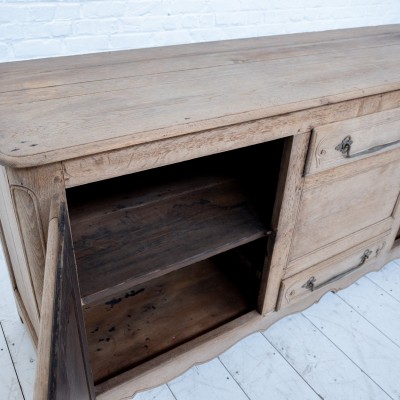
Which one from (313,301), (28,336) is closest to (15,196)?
(28,336)

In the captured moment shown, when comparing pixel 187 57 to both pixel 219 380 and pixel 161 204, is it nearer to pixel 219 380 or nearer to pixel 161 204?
pixel 161 204

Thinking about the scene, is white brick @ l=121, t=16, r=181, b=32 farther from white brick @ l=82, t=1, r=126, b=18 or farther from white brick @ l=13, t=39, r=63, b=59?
white brick @ l=13, t=39, r=63, b=59

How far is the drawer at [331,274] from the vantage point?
50.7 inches

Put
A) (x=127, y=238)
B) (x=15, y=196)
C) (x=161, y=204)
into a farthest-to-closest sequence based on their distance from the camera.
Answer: (x=161, y=204), (x=127, y=238), (x=15, y=196)

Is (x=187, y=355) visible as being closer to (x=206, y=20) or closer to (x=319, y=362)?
(x=319, y=362)

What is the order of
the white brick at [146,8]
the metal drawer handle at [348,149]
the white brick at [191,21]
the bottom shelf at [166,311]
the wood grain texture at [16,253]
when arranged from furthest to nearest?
the white brick at [191,21] < the white brick at [146,8] < the bottom shelf at [166,311] < the metal drawer handle at [348,149] < the wood grain texture at [16,253]

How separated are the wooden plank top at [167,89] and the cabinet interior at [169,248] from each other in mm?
228

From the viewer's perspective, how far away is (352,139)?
1.07 metres

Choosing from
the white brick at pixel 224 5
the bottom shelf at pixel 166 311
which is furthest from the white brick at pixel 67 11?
the bottom shelf at pixel 166 311

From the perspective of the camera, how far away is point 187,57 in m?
1.20

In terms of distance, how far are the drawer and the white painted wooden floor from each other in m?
0.13

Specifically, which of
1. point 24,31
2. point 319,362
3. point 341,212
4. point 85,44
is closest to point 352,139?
point 341,212

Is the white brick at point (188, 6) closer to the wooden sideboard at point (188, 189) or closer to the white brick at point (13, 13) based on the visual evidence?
the wooden sideboard at point (188, 189)

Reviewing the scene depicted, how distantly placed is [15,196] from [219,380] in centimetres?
85
